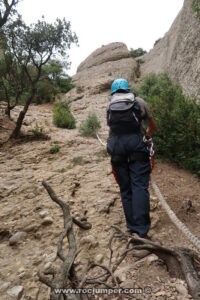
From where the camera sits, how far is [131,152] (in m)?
3.56

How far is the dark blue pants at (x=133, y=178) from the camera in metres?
3.43

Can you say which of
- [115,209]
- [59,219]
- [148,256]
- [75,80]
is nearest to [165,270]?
[148,256]

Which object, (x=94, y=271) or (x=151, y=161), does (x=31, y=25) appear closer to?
(x=151, y=161)

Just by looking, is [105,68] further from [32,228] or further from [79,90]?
[32,228]

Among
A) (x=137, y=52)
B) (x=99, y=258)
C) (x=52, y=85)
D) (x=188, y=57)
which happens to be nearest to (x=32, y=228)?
(x=99, y=258)

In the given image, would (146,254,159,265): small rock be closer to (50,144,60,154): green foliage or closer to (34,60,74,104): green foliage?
(50,144,60,154): green foliage

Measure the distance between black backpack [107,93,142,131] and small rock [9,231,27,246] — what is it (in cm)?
210

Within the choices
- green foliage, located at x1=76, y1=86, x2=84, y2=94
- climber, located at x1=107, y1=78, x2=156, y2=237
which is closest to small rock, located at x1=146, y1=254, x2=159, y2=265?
climber, located at x1=107, y1=78, x2=156, y2=237

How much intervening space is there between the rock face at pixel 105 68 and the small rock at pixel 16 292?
62.2 ft

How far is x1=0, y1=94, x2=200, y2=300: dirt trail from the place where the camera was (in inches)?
114

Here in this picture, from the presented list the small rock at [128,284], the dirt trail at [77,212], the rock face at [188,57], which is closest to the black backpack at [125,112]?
the dirt trail at [77,212]

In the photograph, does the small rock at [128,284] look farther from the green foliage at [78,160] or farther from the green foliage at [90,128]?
the green foliage at [90,128]

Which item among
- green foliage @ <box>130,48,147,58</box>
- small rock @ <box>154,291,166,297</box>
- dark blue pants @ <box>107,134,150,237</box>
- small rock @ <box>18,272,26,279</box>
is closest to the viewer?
small rock @ <box>154,291,166,297</box>

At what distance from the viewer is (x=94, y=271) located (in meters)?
3.00
